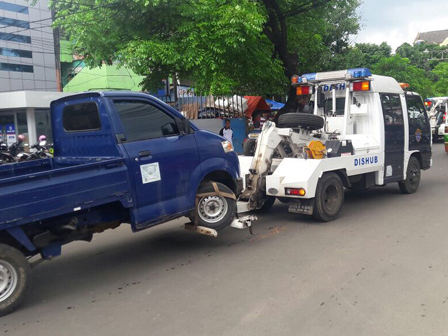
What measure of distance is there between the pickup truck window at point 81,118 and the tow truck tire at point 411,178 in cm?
707

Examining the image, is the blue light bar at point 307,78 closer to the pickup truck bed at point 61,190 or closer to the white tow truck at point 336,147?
the white tow truck at point 336,147

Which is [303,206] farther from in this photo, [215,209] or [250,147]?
[215,209]

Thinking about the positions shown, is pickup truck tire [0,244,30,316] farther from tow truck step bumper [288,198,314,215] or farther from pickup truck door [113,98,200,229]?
tow truck step bumper [288,198,314,215]

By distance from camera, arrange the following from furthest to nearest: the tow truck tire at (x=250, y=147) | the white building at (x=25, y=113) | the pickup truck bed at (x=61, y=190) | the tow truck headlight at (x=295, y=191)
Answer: the white building at (x=25, y=113)
the tow truck tire at (x=250, y=147)
the tow truck headlight at (x=295, y=191)
the pickup truck bed at (x=61, y=190)

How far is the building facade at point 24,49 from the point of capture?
29531 mm

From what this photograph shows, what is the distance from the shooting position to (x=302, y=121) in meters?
7.53

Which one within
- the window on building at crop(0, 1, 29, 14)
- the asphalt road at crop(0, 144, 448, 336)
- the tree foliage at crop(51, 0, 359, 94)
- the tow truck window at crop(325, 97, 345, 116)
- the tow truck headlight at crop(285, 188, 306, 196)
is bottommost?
the asphalt road at crop(0, 144, 448, 336)

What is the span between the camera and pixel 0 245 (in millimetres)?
4125

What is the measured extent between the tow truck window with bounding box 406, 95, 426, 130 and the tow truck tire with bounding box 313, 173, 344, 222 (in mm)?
2977

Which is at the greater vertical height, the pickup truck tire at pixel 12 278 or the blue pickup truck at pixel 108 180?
the blue pickup truck at pixel 108 180

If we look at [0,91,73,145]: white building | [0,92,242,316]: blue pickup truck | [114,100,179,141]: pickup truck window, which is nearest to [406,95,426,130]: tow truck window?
[0,92,242,316]: blue pickup truck

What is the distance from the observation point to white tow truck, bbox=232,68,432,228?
714cm

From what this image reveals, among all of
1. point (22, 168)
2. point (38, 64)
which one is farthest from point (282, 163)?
point (38, 64)

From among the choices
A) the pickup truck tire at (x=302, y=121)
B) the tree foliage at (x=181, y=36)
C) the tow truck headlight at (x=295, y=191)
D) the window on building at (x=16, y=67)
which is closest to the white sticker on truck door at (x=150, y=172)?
the tow truck headlight at (x=295, y=191)
